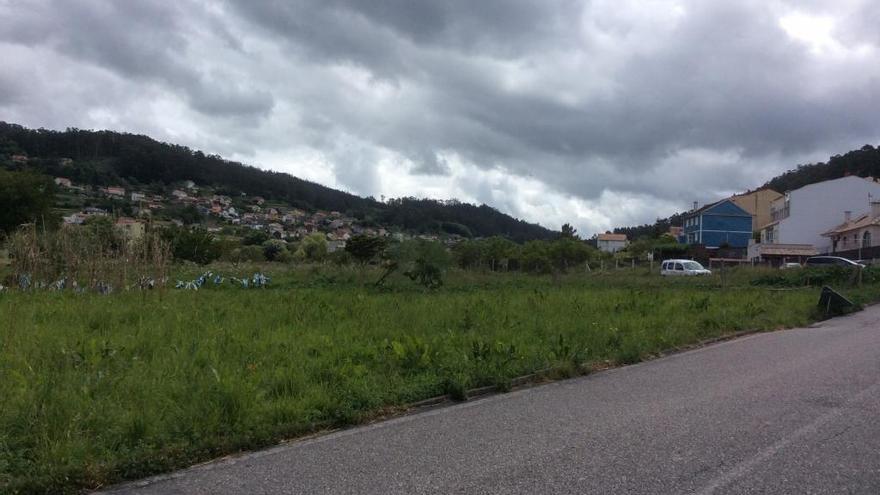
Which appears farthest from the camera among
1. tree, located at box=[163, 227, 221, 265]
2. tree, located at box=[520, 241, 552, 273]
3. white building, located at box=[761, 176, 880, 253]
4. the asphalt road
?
white building, located at box=[761, 176, 880, 253]

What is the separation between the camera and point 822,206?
6188 centimetres

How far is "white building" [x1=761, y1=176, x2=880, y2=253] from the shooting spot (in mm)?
61281

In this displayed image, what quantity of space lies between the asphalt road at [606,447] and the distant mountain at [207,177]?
59801 millimetres

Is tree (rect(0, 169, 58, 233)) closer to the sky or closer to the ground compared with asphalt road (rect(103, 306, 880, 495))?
closer to the sky

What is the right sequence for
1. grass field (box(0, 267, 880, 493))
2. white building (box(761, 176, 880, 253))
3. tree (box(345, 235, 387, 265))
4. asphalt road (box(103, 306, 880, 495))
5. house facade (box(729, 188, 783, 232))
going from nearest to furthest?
asphalt road (box(103, 306, 880, 495))
grass field (box(0, 267, 880, 493))
tree (box(345, 235, 387, 265))
white building (box(761, 176, 880, 253))
house facade (box(729, 188, 783, 232))

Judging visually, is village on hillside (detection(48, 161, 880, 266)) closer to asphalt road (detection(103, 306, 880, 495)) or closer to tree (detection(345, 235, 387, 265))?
tree (detection(345, 235, 387, 265))

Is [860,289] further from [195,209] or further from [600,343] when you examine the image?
[195,209]

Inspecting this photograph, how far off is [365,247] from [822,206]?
47.9 metres

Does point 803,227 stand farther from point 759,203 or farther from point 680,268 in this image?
point 680,268

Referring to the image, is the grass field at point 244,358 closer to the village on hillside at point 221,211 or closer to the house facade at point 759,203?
the village on hillside at point 221,211

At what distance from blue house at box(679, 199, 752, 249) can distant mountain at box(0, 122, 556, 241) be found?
62.3 feet

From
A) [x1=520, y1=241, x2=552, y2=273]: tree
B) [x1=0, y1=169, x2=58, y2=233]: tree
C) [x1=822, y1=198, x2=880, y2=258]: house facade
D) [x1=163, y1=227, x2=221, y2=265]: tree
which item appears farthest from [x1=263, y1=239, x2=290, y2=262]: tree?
[x1=822, y1=198, x2=880, y2=258]: house facade

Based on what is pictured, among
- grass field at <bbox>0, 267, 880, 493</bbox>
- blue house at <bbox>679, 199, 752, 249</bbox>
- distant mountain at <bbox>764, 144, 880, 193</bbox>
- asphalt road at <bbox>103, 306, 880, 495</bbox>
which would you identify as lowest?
asphalt road at <bbox>103, 306, 880, 495</bbox>

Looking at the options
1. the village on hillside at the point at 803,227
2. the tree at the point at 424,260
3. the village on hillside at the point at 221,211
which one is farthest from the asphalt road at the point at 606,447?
the village on hillside at the point at 221,211
